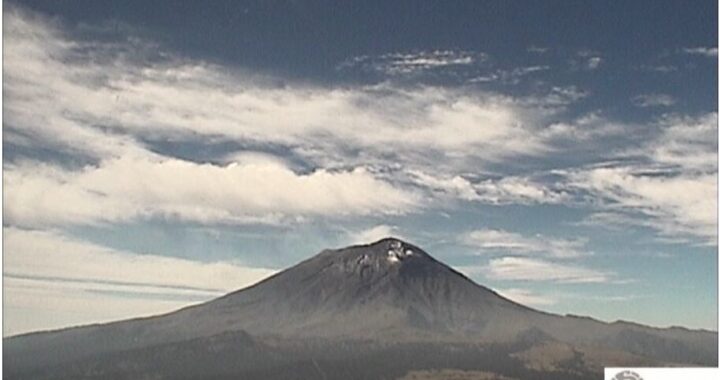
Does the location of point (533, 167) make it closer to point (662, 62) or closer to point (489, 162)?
point (489, 162)

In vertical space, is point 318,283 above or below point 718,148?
below

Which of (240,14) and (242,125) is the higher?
(240,14)

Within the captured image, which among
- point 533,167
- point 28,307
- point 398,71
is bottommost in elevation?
point 28,307

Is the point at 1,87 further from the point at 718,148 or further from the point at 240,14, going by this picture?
the point at 718,148

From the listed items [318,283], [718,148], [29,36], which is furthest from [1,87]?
[718,148]

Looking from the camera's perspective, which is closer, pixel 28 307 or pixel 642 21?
pixel 28 307

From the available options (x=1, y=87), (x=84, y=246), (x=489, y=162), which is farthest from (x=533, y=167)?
(x=1, y=87)
